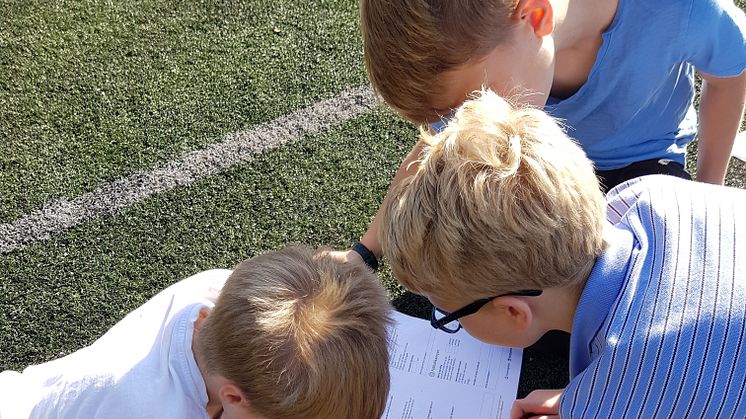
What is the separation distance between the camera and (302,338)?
3.79 feet

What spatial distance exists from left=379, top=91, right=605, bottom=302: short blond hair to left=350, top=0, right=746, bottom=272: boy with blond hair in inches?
6.5

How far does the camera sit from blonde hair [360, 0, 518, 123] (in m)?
1.23

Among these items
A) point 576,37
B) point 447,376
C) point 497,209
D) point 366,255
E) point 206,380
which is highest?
point 576,37

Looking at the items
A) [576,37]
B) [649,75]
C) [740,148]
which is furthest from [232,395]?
[740,148]

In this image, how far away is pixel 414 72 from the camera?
1.29m

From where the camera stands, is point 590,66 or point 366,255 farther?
point 366,255

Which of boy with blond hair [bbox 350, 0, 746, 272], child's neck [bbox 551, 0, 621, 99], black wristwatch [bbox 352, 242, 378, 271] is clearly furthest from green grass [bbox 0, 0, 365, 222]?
Answer: child's neck [bbox 551, 0, 621, 99]

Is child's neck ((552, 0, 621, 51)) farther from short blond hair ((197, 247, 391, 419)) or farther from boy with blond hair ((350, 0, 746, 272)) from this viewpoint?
short blond hair ((197, 247, 391, 419))

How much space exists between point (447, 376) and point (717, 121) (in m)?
0.99

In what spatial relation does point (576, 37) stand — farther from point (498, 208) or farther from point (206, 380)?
point (206, 380)

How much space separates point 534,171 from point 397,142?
1.28 metres

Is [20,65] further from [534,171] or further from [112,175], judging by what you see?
[534,171]

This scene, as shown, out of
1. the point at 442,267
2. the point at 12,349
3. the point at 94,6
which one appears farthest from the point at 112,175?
the point at 442,267

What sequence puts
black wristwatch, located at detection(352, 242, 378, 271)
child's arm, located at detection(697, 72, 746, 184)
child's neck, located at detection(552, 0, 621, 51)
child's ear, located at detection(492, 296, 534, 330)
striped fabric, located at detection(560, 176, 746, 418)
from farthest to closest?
black wristwatch, located at detection(352, 242, 378, 271)
child's arm, located at detection(697, 72, 746, 184)
child's neck, located at detection(552, 0, 621, 51)
child's ear, located at detection(492, 296, 534, 330)
striped fabric, located at detection(560, 176, 746, 418)
